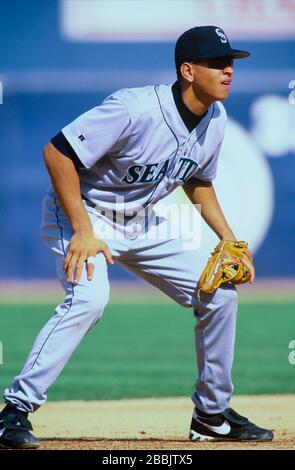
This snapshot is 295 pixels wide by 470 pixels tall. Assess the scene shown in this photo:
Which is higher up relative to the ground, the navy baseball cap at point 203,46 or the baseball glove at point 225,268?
the navy baseball cap at point 203,46

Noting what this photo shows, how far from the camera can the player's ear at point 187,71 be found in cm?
347

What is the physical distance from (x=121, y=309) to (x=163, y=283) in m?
5.60

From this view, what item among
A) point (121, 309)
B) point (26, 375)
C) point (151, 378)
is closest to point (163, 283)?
point (26, 375)

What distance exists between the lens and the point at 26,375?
3.17 meters

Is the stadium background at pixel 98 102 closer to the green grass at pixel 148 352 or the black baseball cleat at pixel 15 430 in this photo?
the green grass at pixel 148 352

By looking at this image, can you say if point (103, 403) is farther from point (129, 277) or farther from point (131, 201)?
point (129, 277)

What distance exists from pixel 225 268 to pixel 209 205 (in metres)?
0.37

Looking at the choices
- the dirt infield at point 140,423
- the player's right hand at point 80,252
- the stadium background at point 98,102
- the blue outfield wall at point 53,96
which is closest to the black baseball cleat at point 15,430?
the dirt infield at point 140,423

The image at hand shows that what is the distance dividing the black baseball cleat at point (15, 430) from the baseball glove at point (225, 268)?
0.78 m

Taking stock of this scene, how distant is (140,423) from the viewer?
4105 mm

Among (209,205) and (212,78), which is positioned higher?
(212,78)

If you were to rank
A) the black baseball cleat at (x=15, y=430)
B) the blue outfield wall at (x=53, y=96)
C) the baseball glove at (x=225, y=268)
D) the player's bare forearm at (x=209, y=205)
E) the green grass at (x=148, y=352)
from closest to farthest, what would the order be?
1. the black baseball cleat at (x=15, y=430)
2. the baseball glove at (x=225, y=268)
3. the player's bare forearm at (x=209, y=205)
4. the green grass at (x=148, y=352)
5. the blue outfield wall at (x=53, y=96)

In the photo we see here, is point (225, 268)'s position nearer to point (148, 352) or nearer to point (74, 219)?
point (74, 219)

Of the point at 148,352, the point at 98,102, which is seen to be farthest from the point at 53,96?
the point at 148,352
